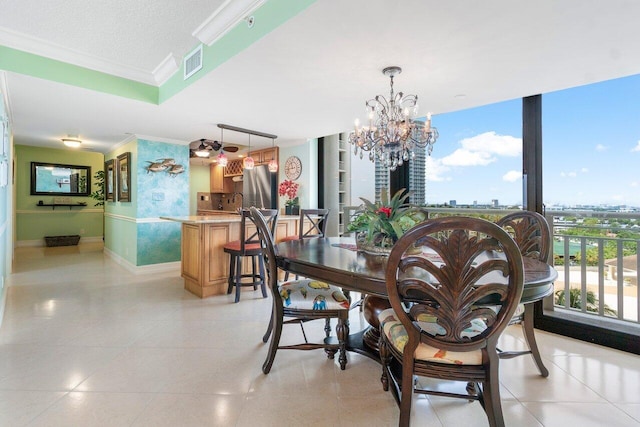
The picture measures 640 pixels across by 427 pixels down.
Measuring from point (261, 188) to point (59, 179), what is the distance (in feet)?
17.7

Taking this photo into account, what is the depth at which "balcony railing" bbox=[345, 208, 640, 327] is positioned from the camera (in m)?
2.48

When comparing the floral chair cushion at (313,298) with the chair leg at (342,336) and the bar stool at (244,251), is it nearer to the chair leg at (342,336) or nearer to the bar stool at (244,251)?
the chair leg at (342,336)

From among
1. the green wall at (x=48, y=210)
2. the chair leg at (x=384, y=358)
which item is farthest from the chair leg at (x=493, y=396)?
the green wall at (x=48, y=210)

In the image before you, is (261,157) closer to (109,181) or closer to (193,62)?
(109,181)

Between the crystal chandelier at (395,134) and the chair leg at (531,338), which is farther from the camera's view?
the crystal chandelier at (395,134)

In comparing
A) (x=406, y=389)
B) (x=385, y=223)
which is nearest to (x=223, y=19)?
(x=385, y=223)

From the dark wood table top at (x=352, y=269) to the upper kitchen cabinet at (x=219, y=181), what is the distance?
6222mm

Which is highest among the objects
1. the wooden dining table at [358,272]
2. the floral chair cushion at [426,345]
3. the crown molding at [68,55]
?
the crown molding at [68,55]

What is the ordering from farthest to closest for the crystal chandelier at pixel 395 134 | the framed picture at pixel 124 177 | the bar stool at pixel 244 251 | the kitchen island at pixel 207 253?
the framed picture at pixel 124 177, the kitchen island at pixel 207 253, the bar stool at pixel 244 251, the crystal chandelier at pixel 395 134

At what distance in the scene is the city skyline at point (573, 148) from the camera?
2535 mm

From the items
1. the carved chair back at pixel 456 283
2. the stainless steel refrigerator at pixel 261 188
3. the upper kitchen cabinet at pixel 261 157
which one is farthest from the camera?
the stainless steel refrigerator at pixel 261 188

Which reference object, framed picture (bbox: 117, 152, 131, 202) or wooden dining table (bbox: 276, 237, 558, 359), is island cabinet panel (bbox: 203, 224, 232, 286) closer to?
wooden dining table (bbox: 276, 237, 558, 359)

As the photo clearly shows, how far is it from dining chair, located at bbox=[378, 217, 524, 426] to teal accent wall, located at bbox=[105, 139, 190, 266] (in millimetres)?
4696

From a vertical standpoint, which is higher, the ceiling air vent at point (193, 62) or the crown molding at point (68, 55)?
the crown molding at point (68, 55)
